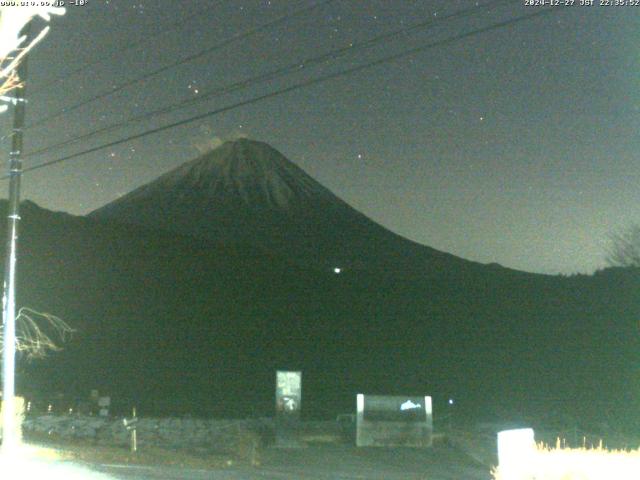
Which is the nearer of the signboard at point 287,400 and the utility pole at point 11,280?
the utility pole at point 11,280

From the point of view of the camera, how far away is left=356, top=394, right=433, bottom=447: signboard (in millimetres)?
28766

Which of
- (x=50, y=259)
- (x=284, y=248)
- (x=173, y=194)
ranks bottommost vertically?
(x=50, y=259)

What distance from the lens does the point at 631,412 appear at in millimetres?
43531

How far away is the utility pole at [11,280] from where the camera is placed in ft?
52.4

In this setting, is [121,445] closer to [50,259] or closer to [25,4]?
[25,4]

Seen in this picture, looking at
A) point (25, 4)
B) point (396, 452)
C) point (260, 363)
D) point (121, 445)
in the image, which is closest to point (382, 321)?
point (260, 363)

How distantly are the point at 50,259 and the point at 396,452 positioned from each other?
45501 millimetres

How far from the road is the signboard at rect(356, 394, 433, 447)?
1.64 ft

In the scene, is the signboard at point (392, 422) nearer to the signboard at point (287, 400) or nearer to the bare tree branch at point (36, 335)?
the signboard at point (287, 400)

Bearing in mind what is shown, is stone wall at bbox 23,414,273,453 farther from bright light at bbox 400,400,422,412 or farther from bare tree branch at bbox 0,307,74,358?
bright light at bbox 400,400,422,412

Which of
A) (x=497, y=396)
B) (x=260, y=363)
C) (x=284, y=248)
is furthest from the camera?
(x=284, y=248)

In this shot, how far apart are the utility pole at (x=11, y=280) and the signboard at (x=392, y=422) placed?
567 inches

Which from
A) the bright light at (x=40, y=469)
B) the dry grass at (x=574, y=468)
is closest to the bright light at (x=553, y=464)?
the dry grass at (x=574, y=468)

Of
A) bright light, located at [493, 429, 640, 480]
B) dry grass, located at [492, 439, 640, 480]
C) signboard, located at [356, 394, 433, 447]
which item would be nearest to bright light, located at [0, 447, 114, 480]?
bright light, located at [493, 429, 640, 480]
